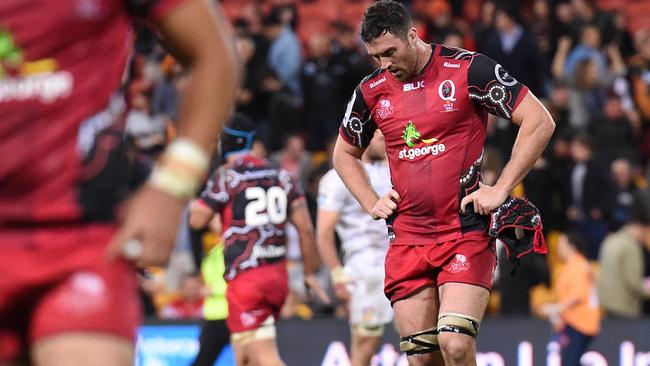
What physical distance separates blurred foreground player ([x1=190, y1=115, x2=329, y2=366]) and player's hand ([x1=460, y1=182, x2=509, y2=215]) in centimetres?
333

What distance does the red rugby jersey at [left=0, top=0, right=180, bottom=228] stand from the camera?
3385 mm

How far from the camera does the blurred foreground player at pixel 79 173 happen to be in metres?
3.30

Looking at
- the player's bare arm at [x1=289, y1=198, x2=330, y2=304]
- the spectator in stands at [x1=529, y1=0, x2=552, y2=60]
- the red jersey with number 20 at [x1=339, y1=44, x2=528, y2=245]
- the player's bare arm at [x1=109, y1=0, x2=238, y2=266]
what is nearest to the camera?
the player's bare arm at [x1=109, y1=0, x2=238, y2=266]

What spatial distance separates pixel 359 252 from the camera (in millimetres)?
12125

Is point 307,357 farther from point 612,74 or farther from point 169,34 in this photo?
point 169,34

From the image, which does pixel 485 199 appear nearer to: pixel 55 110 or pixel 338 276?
pixel 338 276

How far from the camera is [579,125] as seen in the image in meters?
18.4

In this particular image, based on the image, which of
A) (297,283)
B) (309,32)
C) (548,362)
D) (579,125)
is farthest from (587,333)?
(309,32)

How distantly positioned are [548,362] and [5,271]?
35.7ft

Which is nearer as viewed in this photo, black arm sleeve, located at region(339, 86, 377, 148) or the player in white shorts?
black arm sleeve, located at region(339, 86, 377, 148)

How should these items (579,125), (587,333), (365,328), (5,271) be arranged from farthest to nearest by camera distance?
(579,125) < (587,333) < (365,328) < (5,271)

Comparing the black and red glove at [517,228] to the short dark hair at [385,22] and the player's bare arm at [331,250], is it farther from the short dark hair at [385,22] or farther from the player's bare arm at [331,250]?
the player's bare arm at [331,250]

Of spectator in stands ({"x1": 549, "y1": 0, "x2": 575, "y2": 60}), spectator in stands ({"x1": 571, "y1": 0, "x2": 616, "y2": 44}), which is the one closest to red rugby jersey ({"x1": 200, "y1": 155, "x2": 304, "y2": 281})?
spectator in stands ({"x1": 571, "y1": 0, "x2": 616, "y2": 44})

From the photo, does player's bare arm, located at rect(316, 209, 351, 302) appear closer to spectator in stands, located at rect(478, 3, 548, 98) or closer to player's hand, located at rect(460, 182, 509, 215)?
player's hand, located at rect(460, 182, 509, 215)
